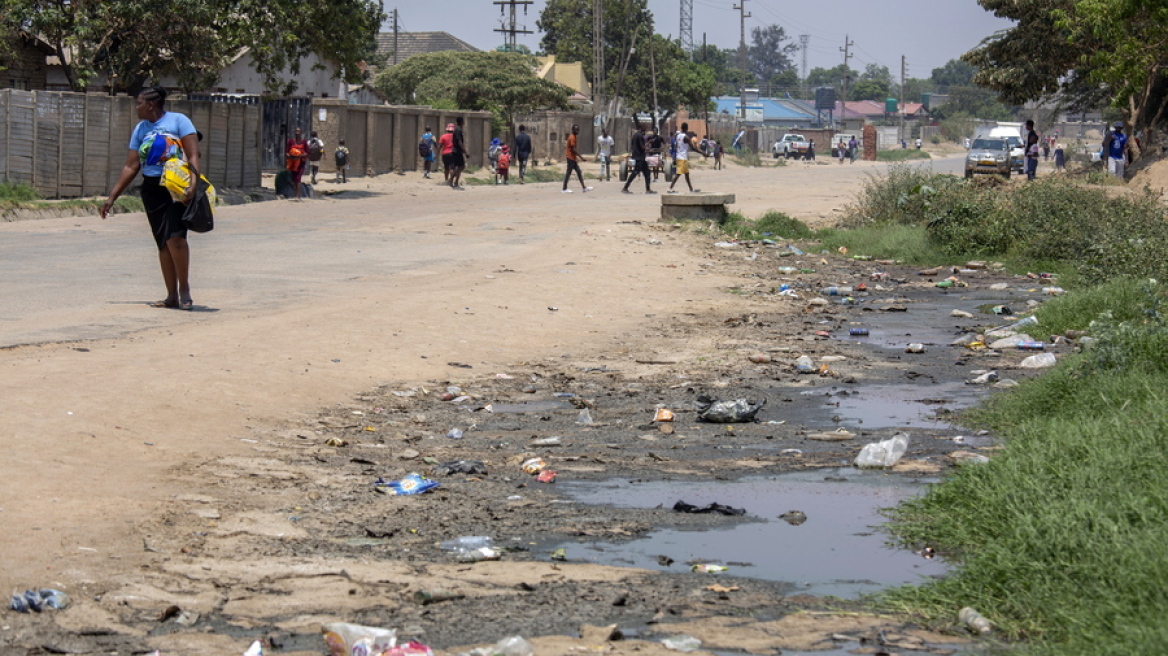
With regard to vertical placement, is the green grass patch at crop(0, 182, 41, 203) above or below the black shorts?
above

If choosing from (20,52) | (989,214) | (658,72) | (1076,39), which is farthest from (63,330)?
(658,72)

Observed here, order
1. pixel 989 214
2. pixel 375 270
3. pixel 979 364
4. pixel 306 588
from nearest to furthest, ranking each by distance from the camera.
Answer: pixel 306 588 < pixel 979 364 < pixel 375 270 < pixel 989 214

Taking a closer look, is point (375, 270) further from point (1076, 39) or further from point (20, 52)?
point (1076, 39)

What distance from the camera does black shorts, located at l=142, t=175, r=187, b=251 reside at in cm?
873

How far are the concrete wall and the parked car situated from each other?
16.0m

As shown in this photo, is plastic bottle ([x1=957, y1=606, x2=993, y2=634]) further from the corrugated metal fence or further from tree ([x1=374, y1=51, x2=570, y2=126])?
tree ([x1=374, y1=51, x2=570, y2=126])

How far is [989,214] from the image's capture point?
634 inches

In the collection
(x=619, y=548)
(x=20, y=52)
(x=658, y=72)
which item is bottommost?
(x=619, y=548)

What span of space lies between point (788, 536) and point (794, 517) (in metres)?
0.25

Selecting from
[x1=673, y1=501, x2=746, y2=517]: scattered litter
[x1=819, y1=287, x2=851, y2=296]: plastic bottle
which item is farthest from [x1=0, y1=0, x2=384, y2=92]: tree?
[x1=673, y1=501, x2=746, y2=517]: scattered litter

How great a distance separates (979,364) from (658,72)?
198 feet

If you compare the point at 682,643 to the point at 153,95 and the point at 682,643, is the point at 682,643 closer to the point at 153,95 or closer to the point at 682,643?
the point at 682,643

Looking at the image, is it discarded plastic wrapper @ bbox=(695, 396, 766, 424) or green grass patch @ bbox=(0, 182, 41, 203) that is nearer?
discarded plastic wrapper @ bbox=(695, 396, 766, 424)

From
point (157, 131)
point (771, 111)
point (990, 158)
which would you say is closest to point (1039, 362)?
point (157, 131)
